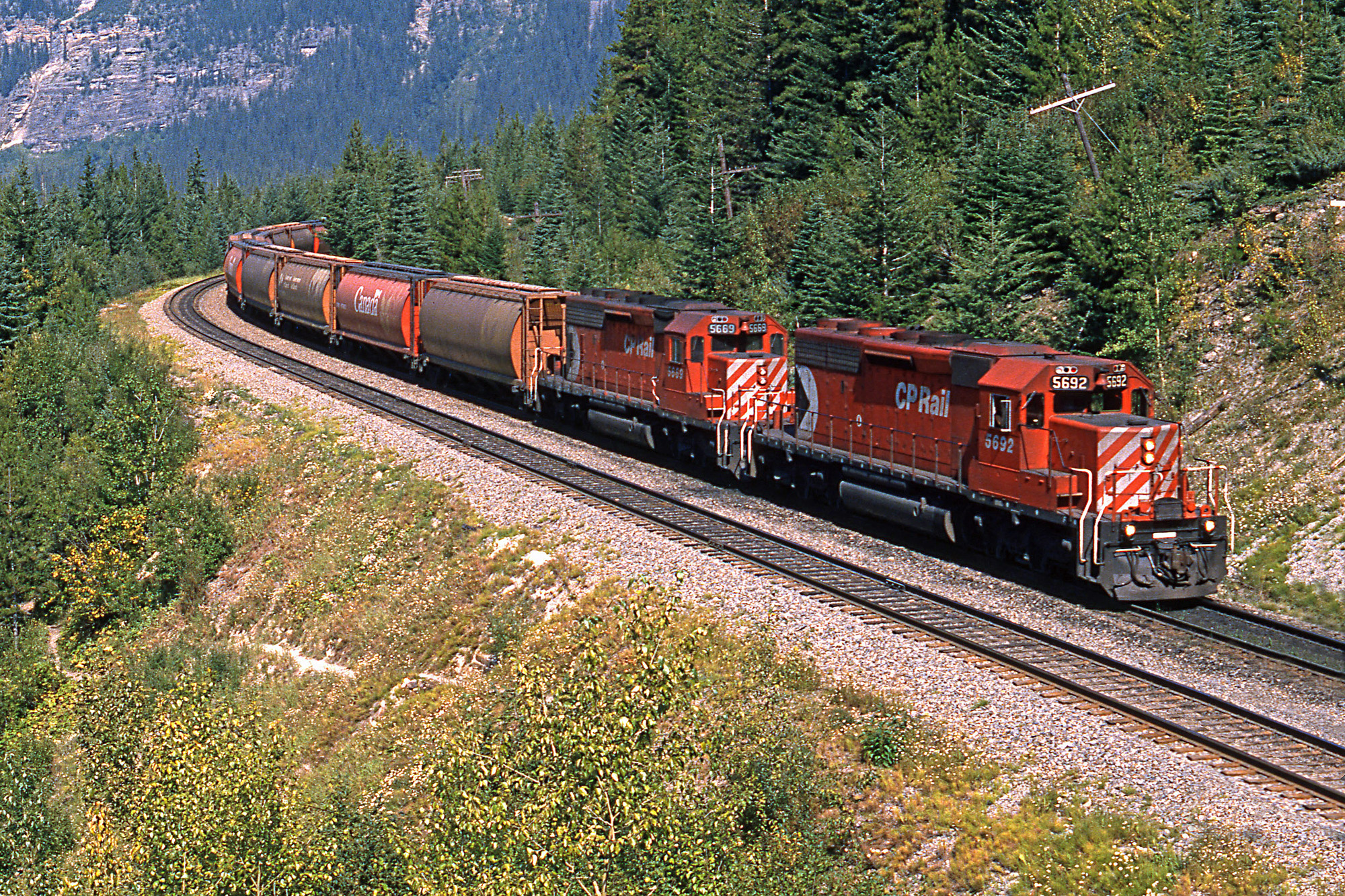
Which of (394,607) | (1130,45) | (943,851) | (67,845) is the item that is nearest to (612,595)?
(394,607)

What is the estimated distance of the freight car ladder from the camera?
36.8 m

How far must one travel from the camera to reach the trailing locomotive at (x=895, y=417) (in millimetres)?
20375

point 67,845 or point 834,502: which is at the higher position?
point 834,502

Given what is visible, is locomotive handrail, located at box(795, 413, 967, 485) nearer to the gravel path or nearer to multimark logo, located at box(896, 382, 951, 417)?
multimark logo, located at box(896, 382, 951, 417)

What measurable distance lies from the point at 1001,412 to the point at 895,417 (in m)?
3.44

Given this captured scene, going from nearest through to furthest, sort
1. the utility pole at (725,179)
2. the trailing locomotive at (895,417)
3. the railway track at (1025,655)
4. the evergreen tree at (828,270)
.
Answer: the railway track at (1025,655) → the trailing locomotive at (895,417) → the evergreen tree at (828,270) → the utility pole at (725,179)

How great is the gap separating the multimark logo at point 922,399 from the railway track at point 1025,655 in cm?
331

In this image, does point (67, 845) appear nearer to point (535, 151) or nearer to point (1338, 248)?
point (1338, 248)

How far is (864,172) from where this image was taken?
49688mm

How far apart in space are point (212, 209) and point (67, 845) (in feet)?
428

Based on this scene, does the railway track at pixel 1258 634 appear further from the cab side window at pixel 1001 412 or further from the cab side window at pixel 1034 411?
the cab side window at pixel 1001 412

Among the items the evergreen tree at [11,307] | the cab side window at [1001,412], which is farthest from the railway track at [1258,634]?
the evergreen tree at [11,307]

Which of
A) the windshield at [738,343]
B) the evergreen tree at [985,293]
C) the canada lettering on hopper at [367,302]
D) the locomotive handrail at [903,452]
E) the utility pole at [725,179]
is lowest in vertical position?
the locomotive handrail at [903,452]

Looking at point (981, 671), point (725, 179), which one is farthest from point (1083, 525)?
point (725, 179)
